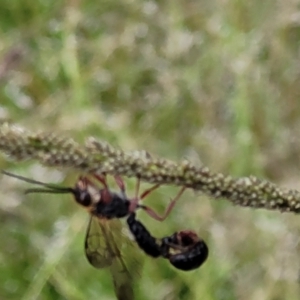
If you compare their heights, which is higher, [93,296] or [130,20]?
[130,20]

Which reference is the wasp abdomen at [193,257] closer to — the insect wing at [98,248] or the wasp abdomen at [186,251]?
the wasp abdomen at [186,251]

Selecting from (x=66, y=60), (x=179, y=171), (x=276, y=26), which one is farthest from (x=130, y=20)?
(x=179, y=171)

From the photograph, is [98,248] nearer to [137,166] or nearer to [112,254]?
[112,254]

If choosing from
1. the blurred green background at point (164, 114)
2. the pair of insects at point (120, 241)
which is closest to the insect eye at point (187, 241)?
the pair of insects at point (120, 241)

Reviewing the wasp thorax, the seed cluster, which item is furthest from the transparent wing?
the seed cluster

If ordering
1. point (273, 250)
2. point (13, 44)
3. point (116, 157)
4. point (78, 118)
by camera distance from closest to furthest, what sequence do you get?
point (116, 157) → point (273, 250) → point (78, 118) → point (13, 44)

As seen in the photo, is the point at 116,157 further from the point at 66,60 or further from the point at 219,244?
the point at 66,60

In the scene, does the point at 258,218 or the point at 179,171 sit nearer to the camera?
the point at 179,171
